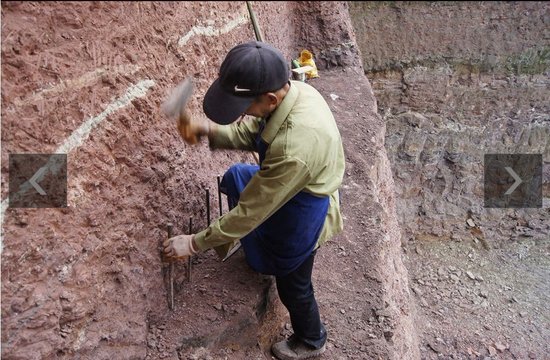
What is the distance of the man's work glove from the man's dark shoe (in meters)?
1.29

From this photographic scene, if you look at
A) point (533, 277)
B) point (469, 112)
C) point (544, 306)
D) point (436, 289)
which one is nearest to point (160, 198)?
point (436, 289)

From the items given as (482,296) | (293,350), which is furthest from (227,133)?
(482,296)

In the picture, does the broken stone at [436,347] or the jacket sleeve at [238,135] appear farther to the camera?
the broken stone at [436,347]

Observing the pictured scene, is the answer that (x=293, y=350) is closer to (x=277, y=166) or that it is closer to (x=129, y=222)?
(x=129, y=222)

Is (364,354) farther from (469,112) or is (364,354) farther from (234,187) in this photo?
(469,112)

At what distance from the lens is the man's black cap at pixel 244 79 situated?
190cm

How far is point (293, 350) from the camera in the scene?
270 centimetres

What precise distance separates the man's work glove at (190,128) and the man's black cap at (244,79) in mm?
429

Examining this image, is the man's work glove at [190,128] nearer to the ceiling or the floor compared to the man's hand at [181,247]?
nearer to the ceiling

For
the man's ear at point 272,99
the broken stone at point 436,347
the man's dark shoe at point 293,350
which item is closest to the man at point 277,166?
the man's ear at point 272,99

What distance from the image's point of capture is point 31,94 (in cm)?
183

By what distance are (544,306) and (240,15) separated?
23.2 ft

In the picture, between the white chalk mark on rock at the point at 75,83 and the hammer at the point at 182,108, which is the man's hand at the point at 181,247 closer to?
the hammer at the point at 182,108

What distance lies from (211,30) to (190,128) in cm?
114
